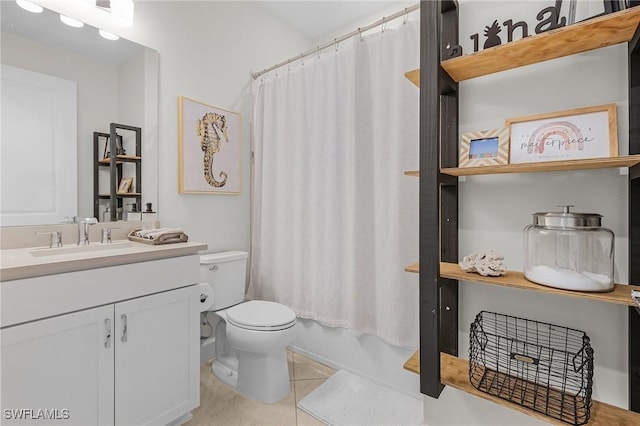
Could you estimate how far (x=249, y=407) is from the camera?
1.70 m

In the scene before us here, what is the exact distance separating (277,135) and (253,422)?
69.9 inches

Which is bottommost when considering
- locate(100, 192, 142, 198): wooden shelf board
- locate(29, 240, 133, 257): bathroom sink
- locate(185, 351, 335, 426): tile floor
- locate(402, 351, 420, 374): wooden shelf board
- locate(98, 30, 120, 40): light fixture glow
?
locate(185, 351, 335, 426): tile floor

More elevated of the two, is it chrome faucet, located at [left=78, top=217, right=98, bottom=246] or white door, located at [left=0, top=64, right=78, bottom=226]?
white door, located at [left=0, top=64, right=78, bottom=226]

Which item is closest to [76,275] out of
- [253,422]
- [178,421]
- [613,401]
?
[178,421]

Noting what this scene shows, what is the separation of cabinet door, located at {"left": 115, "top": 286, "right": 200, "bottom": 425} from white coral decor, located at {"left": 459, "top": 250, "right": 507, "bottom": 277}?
1.30m

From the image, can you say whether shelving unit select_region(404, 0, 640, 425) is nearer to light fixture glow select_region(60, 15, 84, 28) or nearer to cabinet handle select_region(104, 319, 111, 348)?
cabinet handle select_region(104, 319, 111, 348)

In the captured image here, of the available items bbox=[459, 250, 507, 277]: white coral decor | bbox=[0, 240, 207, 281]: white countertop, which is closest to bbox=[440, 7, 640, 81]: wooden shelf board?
bbox=[459, 250, 507, 277]: white coral decor

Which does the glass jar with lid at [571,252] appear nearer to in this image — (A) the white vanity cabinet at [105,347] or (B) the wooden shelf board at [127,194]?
(A) the white vanity cabinet at [105,347]

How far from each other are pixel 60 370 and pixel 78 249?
574 millimetres

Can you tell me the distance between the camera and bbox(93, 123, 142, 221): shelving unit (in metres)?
1.71

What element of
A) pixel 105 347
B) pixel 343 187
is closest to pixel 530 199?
pixel 343 187

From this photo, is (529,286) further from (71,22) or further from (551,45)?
(71,22)

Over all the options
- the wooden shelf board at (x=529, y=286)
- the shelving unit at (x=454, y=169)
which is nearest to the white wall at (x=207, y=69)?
the shelving unit at (x=454, y=169)

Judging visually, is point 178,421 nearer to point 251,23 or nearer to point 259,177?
point 259,177
